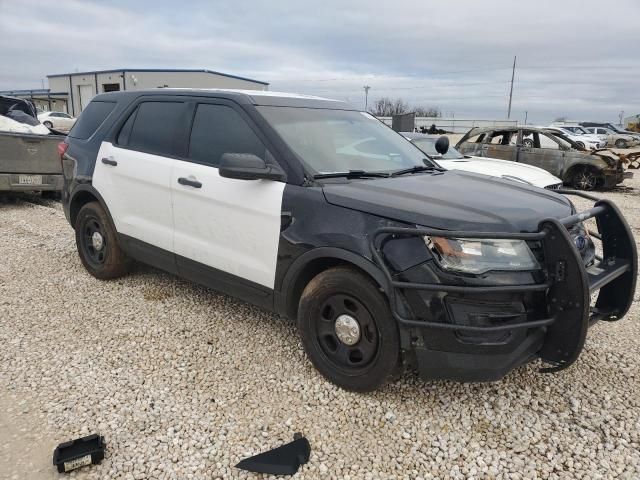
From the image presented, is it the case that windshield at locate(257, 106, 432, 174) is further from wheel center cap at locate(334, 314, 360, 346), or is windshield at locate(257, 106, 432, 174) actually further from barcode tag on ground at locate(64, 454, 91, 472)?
barcode tag on ground at locate(64, 454, 91, 472)

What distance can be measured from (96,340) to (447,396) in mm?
2578

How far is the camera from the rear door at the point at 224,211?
343 cm

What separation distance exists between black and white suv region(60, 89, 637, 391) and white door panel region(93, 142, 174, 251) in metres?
0.02

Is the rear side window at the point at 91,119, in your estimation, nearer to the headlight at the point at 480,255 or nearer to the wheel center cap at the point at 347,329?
the wheel center cap at the point at 347,329

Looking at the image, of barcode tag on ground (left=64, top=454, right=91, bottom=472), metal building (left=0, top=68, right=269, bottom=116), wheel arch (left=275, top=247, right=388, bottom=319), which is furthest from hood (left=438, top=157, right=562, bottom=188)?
metal building (left=0, top=68, right=269, bottom=116)

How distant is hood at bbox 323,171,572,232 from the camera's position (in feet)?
8.92

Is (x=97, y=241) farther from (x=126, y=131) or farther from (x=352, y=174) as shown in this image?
(x=352, y=174)

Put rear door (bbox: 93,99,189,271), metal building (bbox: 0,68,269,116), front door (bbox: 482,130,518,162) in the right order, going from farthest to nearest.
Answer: metal building (bbox: 0,68,269,116) → front door (bbox: 482,130,518,162) → rear door (bbox: 93,99,189,271)

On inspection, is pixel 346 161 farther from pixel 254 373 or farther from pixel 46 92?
pixel 46 92

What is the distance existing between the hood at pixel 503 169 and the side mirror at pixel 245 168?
216 inches

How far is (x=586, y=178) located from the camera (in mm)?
13070

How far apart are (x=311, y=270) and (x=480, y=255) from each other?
1.11m

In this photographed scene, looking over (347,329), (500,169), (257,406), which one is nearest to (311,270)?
(347,329)

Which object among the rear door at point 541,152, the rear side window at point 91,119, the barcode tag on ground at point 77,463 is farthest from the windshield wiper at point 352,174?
the rear door at point 541,152
